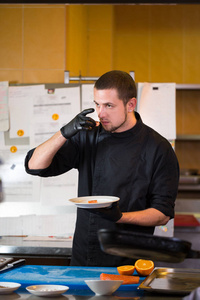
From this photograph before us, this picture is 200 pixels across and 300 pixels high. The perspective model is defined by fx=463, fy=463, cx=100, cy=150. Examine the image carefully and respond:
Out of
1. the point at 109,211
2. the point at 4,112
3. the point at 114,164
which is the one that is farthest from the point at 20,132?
the point at 109,211

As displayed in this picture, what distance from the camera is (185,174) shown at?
5.05 metres

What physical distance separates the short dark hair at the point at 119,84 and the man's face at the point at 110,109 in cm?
2

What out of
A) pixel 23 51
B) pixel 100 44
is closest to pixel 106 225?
pixel 23 51

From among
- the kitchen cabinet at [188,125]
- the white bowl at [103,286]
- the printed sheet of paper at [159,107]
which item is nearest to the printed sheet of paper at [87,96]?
the printed sheet of paper at [159,107]

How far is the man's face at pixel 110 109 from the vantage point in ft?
6.79

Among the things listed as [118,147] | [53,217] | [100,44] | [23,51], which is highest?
[100,44]

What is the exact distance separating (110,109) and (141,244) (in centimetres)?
99

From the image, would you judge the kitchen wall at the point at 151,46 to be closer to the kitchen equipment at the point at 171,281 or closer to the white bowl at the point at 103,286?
the kitchen equipment at the point at 171,281

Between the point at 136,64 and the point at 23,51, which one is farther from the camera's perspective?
the point at 136,64

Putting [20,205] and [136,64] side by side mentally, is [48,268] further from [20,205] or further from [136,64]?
[136,64]

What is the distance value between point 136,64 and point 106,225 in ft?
12.6

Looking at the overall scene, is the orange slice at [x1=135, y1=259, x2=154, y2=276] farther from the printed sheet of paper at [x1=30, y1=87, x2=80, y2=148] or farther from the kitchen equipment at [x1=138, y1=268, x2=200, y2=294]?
the printed sheet of paper at [x1=30, y1=87, x2=80, y2=148]

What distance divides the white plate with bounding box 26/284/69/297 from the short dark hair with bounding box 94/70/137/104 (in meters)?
0.94

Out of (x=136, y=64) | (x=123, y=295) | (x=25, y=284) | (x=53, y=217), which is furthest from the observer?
(x=136, y=64)
